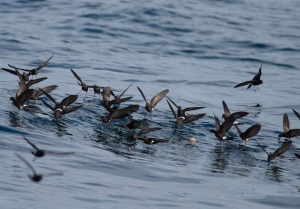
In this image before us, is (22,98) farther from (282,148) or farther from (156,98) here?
(282,148)

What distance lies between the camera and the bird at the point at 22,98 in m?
8.82

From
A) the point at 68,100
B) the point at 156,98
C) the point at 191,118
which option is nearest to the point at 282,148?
the point at 191,118

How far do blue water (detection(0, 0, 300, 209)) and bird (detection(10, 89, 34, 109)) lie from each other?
0.16 metres

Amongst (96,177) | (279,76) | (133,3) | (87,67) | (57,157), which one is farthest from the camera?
(133,3)

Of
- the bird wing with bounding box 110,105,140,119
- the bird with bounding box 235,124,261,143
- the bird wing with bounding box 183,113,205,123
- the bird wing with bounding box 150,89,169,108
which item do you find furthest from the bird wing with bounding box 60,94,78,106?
the bird with bounding box 235,124,261,143

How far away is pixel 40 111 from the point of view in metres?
9.54

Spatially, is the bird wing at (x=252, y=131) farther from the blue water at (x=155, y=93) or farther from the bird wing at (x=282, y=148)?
the bird wing at (x=282, y=148)

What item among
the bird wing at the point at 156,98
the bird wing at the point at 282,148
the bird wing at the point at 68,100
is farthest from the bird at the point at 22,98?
the bird wing at the point at 282,148

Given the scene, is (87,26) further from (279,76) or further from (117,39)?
(279,76)

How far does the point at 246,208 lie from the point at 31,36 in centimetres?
1426

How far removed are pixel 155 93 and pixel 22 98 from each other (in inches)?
171

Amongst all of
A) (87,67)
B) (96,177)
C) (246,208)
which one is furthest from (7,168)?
(87,67)

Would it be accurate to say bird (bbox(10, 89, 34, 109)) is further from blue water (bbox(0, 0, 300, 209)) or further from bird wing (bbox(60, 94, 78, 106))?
bird wing (bbox(60, 94, 78, 106))

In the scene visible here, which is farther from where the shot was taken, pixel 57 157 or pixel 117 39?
pixel 117 39
